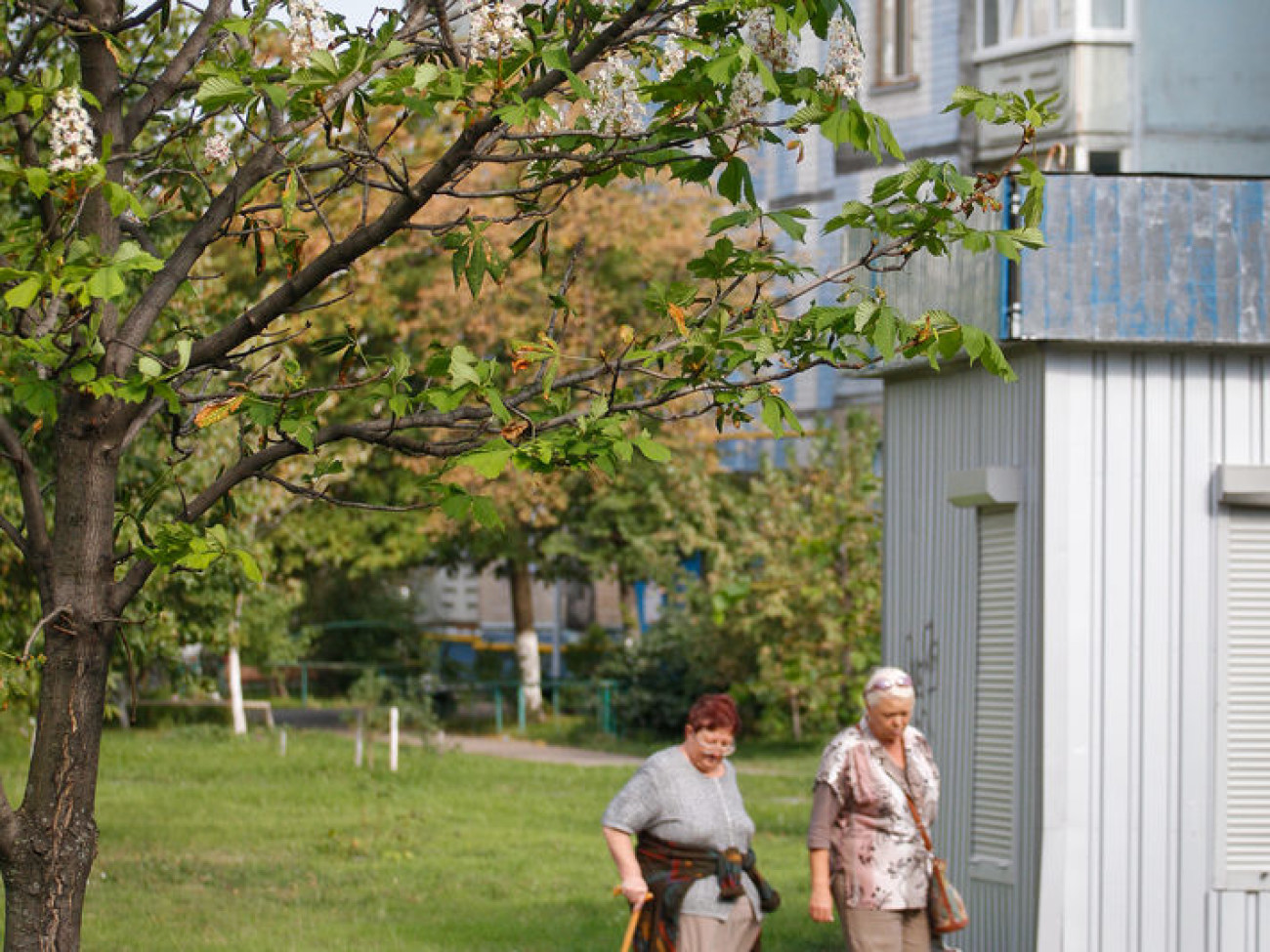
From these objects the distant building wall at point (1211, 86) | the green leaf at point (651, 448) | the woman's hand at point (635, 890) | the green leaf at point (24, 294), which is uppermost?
the distant building wall at point (1211, 86)

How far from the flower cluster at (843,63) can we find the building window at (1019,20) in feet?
28.7

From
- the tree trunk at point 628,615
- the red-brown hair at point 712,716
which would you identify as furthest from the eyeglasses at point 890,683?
the tree trunk at point 628,615

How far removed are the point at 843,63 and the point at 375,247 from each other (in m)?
1.38

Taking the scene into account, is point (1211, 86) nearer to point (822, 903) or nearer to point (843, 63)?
point (822, 903)

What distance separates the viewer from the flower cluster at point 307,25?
18.5 ft

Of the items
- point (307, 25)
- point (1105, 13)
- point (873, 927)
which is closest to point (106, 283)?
point (307, 25)

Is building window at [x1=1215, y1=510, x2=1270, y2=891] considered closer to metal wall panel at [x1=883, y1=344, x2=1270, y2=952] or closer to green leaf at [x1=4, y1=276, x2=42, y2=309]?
metal wall panel at [x1=883, y1=344, x2=1270, y2=952]

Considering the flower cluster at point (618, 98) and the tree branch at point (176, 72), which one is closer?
the flower cluster at point (618, 98)

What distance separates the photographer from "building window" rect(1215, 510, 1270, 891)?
10867 millimetres

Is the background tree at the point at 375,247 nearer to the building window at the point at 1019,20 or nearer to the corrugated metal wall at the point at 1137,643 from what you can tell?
the corrugated metal wall at the point at 1137,643

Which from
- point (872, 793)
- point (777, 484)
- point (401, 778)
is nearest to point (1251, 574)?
point (872, 793)

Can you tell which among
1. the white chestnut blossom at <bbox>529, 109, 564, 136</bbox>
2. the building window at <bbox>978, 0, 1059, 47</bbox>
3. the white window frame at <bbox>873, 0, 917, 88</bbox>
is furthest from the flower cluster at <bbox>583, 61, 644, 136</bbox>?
the white window frame at <bbox>873, 0, 917, 88</bbox>

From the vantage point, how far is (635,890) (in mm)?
8477

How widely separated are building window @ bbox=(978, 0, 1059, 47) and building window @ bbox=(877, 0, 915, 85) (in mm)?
708
